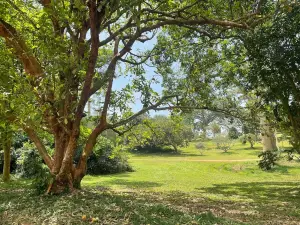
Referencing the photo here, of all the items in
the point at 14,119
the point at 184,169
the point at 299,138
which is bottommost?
the point at 184,169

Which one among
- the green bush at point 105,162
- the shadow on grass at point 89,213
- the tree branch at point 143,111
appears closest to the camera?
the shadow on grass at point 89,213

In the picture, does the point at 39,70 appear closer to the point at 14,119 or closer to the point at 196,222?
the point at 14,119

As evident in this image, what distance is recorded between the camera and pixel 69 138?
8.13 metres

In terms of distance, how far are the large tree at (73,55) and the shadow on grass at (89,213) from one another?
109cm

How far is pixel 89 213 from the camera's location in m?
5.93

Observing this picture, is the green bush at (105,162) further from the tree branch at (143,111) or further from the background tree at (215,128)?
the background tree at (215,128)

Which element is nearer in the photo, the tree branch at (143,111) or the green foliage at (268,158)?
the tree branch at (143,111)

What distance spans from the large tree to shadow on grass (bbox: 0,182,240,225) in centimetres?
109

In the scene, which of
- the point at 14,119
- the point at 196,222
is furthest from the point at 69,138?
the point at 196,222

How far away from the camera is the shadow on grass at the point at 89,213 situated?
5543mm

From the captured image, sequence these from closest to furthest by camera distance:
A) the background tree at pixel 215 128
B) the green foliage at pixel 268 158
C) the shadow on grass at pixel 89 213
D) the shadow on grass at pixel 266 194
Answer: the shadow on grass at pixel 89 213 → the shadow on grass at pixel 266 194 → the green foliage at pixel 268 158 → the background tree at pixel 215 128

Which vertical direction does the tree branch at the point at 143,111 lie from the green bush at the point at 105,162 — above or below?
above

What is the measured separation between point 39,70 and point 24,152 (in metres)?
11.5

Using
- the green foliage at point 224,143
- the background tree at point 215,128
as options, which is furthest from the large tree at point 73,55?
the background tree at point 215,128
